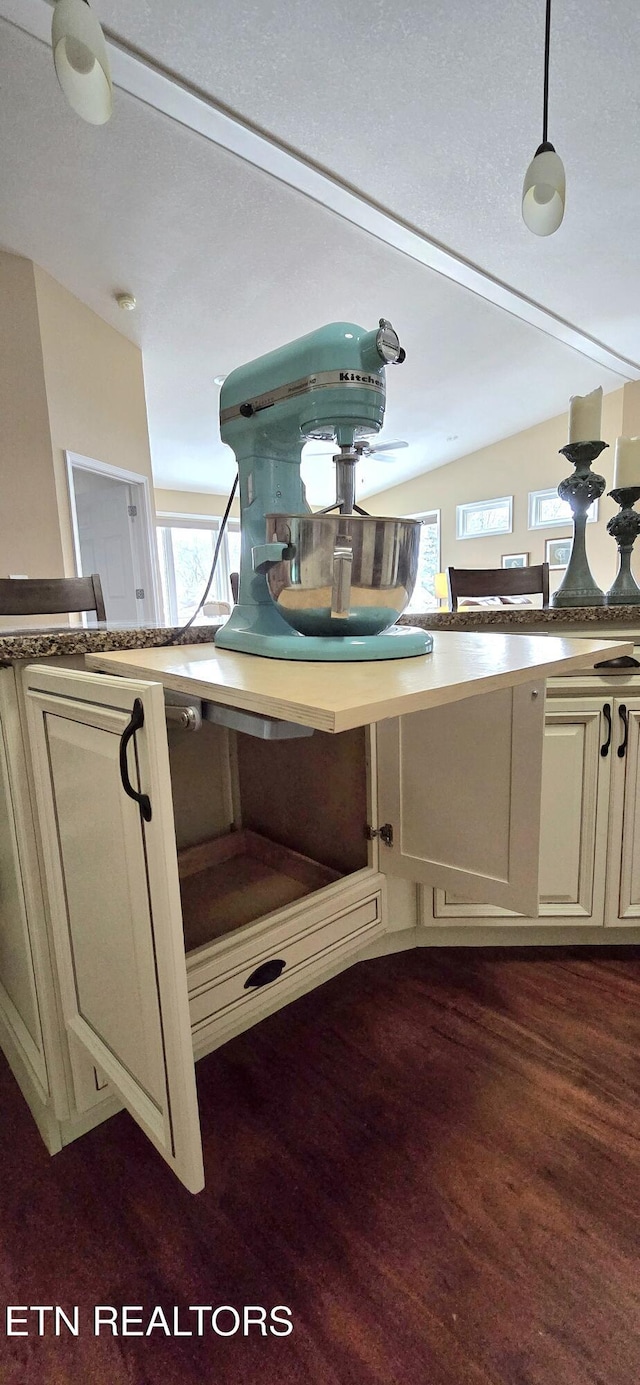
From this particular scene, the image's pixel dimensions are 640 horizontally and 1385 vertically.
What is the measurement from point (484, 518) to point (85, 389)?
17.4 ft

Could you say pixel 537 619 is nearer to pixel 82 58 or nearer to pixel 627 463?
pixel 627 463

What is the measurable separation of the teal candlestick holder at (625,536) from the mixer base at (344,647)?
951 millimetres

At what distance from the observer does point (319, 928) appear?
107cm

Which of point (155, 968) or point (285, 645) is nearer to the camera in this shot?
point (155, 968)

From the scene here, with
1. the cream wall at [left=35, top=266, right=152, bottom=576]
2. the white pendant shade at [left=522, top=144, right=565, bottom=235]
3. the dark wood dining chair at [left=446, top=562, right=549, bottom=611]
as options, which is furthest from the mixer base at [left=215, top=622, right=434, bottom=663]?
the cream wall at [left=35, top=266, right=152, bottom=576]

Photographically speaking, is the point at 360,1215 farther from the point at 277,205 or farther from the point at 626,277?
the point at 626,277

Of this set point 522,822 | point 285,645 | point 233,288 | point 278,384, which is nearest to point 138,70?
point 233,288

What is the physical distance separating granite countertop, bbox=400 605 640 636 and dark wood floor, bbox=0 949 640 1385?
0.94m

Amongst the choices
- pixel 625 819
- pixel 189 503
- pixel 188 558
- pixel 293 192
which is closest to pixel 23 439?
pixel 293 192

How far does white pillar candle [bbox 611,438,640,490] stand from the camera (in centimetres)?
145

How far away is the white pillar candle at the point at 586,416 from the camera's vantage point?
1.41m

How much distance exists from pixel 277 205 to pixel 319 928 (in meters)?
3.37

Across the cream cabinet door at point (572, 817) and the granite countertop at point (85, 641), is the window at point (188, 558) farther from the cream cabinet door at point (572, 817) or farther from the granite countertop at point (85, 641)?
the granite countertop at point (85, 641)

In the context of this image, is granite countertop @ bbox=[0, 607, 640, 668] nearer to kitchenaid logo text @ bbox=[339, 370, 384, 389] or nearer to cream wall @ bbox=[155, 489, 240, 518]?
kitchenaid logo text @ bbox=[339, 370, 384, 389]
